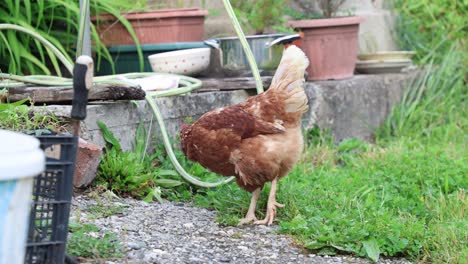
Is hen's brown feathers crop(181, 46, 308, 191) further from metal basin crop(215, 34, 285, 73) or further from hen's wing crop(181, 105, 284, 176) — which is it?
metal basin crop(215, 34, 285, 73)

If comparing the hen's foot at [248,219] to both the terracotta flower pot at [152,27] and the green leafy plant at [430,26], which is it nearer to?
the terracotta flower pot at [152,27]

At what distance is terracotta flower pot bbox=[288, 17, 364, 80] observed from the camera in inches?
266

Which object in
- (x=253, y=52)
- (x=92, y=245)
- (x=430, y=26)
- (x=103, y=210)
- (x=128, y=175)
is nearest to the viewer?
(x=92, y=245)

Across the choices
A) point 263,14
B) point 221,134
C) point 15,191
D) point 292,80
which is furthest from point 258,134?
point 263,14

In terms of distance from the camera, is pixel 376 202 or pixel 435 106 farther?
pixel 435 106

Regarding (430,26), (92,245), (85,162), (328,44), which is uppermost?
(430,26)

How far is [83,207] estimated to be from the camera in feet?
13.0

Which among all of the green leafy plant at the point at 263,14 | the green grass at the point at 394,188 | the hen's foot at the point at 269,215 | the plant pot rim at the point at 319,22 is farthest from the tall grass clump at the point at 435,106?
the hen's foot at the point at 269,215

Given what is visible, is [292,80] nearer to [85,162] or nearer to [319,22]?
[85,162]

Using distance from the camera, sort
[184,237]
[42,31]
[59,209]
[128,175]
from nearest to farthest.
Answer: [59,209], [184,237], [128,175], [42,31]

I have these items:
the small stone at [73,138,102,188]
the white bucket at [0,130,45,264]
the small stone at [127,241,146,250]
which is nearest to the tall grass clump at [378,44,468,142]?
the small stone at [73,138,102,188]

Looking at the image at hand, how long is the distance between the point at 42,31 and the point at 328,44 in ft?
8.16

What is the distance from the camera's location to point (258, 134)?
414 cm

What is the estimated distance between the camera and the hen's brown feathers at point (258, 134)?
4.09m
